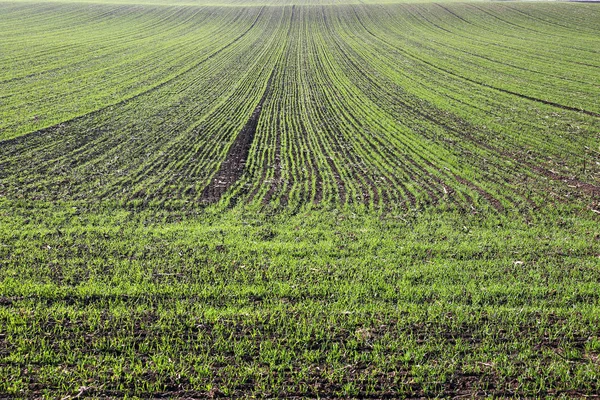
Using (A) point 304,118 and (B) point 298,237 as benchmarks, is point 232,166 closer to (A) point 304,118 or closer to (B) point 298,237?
(B) point 298,237

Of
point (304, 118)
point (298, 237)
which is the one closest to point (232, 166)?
point (298, 237)

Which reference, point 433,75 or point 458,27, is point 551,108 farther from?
point 458,27

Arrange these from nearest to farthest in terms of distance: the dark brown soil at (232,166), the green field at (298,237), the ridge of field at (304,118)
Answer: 1. the green field at (298,237)
2. the dark brown soil at (232,166)
3. the ridge of field at (304,118)

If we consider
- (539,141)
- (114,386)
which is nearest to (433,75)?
(539,141)

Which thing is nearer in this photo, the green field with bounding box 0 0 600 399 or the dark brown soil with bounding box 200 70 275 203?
the green field with bounding box 0 0 600 399

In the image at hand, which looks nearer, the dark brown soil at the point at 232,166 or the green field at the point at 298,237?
the green field at the point at 298,237
